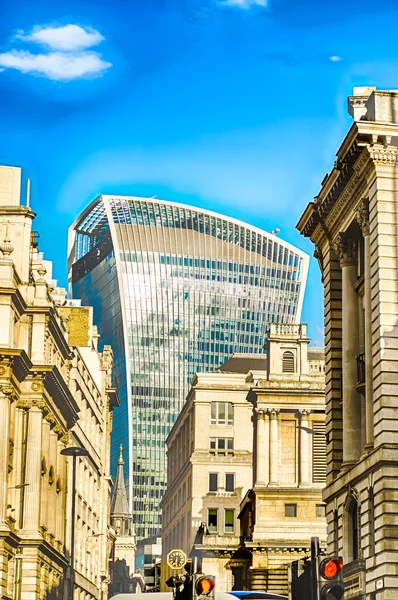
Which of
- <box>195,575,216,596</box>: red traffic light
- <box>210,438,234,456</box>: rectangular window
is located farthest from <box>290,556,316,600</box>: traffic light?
<box>210,438,234,456</box>: rectangular window

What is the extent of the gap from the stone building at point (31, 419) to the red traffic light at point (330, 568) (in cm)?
5127

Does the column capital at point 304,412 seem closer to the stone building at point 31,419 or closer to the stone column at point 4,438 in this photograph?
the stone building at point 31,419

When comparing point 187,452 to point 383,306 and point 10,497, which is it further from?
point 383,306

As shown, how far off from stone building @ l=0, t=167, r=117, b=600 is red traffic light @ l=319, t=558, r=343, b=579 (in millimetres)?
51268

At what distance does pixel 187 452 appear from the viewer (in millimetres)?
129000

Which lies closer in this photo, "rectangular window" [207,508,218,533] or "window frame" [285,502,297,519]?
"window frame" [285,502,297,519]

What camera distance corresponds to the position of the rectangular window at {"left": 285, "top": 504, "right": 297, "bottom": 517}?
94.4 meters

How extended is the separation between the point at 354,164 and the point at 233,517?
231ft

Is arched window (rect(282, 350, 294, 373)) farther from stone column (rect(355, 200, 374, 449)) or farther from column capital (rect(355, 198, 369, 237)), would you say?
column capital (rect(355, 198, 369, 237))

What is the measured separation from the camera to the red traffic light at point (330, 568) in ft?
56.7

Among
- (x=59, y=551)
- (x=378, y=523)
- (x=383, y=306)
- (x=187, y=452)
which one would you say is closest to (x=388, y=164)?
(x=383, y=306)

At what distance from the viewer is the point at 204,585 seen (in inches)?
781

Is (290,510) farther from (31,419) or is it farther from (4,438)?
(4,438)

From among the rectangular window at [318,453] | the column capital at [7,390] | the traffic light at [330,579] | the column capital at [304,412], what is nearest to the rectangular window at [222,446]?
the rectangular window at [318,453]
